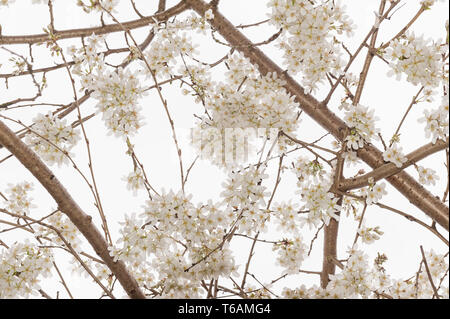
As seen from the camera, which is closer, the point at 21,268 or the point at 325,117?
the point at 21,268

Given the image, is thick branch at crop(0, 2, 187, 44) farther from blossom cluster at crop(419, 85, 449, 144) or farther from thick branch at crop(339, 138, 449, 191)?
blossom cluster at crop(419, 85, 449, 144)

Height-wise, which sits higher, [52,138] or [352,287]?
[52,138]

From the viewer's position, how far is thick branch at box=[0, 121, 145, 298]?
135cm

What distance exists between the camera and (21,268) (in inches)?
53.0

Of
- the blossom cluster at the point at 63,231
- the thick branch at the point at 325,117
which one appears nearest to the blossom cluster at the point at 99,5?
the thick branch at the point at 325,117

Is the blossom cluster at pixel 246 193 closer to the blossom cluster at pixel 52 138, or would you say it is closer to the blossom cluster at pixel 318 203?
the blossom cluster at pixel 318 203

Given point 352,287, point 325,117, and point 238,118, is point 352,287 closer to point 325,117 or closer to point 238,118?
point 238,118

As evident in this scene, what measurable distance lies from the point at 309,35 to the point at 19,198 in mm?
988

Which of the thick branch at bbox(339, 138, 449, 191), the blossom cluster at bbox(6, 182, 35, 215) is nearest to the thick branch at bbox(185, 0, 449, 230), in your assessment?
the thick branch at bbox(339, 138, 449, 191)

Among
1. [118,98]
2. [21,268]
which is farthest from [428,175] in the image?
[21,268]

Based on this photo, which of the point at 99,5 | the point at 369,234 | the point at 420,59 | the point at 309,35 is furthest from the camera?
the point at 99,5

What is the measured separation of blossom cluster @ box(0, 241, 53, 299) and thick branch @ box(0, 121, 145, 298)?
0.43ft
